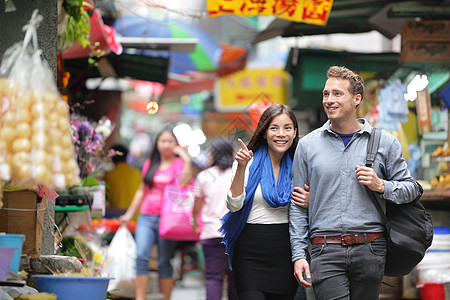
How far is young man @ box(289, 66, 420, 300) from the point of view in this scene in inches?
193

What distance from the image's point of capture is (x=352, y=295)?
4.99 metres

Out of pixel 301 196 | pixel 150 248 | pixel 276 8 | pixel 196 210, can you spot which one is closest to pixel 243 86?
pixel 150 248

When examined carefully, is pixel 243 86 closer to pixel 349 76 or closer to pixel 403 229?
pixel 349 76

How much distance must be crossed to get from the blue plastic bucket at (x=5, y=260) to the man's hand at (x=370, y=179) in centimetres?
225

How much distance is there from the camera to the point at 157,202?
9188 mm

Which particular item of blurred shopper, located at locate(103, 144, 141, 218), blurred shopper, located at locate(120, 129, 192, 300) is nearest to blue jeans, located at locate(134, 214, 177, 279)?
blurred shopper, located at locate(120, 129, 192, 300)

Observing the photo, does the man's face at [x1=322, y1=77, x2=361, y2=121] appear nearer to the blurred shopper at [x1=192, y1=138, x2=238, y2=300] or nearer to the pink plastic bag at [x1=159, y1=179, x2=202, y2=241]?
the blurred shopper at [x1=192, y1=138, x2=238, y2=300]

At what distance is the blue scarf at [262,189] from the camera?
213 inches

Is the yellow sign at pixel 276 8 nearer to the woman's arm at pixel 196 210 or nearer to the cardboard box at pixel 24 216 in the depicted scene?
the woman's arm at pixel 196 210

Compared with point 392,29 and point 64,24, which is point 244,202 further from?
point 392,29

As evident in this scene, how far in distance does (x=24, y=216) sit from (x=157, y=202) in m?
4.11

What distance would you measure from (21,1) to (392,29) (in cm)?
690

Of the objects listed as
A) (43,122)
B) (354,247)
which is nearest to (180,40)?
(354,247)

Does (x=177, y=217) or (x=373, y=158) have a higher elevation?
(x=373, y=158)
